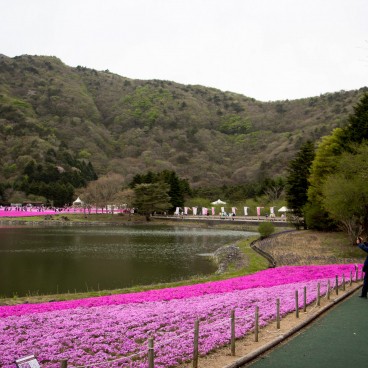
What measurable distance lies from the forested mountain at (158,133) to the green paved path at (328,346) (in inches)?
4160

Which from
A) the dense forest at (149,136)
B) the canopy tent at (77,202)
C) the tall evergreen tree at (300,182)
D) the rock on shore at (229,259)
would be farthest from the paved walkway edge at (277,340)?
the dense forest at (149,136)

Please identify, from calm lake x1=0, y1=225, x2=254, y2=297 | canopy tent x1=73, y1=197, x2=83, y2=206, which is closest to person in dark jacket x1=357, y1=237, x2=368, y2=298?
calm lake x1=0, y1=225, x2=254, y2=297

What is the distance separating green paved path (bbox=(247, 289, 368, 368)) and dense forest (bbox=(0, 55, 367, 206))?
331 ft

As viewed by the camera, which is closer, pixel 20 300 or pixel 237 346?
pixel 237 346

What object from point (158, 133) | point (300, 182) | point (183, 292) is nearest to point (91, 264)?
point (183, 292)

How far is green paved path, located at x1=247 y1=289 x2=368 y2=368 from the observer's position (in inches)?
296

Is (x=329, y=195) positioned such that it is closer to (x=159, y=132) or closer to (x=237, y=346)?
(x=237, y=346)

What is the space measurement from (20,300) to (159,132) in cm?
15528

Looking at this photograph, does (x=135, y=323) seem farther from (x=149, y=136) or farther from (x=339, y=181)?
(x=149, y=136)

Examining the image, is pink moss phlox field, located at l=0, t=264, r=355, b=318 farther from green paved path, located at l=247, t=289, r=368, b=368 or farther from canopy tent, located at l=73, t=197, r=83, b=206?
canopy tent, located at l=73, t=197, r=83, b=206

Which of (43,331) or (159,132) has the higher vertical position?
(159,132)

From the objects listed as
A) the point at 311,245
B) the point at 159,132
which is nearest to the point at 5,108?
the point at 159,132

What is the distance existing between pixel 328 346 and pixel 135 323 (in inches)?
181

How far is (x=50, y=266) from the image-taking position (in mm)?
26875
